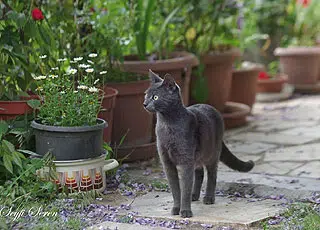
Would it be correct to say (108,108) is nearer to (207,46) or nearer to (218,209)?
(218,209)

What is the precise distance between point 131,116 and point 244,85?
6.80ft

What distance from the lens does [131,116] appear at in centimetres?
462

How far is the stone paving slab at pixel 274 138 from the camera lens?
543cm

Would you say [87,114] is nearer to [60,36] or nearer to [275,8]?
[60,36]

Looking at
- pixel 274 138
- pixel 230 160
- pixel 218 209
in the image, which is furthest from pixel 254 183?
pixel 274 138

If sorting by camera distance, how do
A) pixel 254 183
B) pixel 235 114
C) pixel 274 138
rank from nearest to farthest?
pixel 254 183
pixel 274 138
pixel 235 114

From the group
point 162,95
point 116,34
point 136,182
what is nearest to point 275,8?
point 116,34

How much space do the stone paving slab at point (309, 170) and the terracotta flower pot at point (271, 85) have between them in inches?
111

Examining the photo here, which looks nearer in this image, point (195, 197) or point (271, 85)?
point (195, 197)

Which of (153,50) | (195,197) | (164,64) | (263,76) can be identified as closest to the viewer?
(195,197)

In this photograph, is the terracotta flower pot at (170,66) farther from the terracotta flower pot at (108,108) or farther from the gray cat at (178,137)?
the gray cat at (178,137)

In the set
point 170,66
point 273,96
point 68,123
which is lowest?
point 273,96

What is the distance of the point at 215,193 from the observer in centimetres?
391

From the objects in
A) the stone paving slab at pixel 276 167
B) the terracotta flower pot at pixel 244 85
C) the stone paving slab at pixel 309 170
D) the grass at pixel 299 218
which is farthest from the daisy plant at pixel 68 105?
the terracotta flower pot at pixel 244 85
